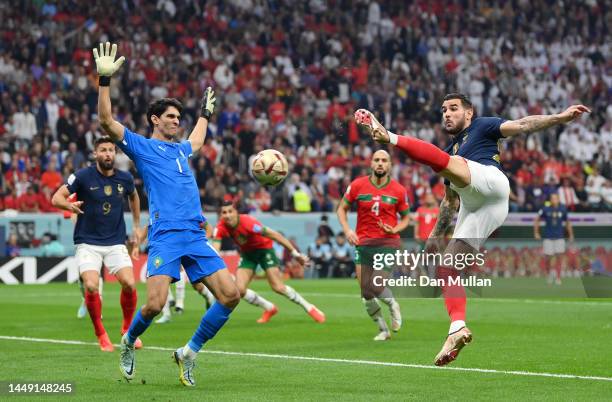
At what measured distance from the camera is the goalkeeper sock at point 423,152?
968cm

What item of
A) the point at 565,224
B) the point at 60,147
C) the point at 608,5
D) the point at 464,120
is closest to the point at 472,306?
the point at 565,224

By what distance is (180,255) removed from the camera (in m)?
10.1

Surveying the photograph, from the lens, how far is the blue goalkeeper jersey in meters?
10.2

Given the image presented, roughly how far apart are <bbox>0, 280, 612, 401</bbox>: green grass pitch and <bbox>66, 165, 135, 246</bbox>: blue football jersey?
1361 millimetres

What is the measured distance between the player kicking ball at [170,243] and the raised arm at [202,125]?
1.58 feet

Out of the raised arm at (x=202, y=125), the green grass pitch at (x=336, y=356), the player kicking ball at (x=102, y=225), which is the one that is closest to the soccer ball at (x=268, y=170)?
the raised arm at (x=202, y=125)

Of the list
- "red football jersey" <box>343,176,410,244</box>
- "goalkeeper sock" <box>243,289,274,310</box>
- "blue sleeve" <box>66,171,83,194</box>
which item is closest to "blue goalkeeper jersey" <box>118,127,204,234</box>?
"blue sleeve" <box>66,171,83,194</box>

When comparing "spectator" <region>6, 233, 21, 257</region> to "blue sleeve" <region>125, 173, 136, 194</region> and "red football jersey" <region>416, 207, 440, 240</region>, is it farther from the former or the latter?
"blue sleeve" <region>125, 173, 136, 194</region>

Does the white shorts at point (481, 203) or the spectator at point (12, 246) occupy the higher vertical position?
the white shorts at point (481, 203)

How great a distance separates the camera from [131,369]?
406 inches

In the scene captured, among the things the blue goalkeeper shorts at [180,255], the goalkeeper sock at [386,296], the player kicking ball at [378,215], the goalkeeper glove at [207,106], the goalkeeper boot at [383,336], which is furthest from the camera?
the player kicking ball at [378,215]

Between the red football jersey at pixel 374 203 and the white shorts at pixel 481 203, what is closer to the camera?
the white shorts at pixel 481 203

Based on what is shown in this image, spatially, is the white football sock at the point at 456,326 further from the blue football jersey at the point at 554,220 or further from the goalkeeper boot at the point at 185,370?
the blue football jersey at the point at 554,220

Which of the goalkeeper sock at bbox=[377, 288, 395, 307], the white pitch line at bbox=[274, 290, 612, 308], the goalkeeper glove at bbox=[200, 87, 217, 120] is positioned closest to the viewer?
the goalkeeper glove at bbox=[200, 87, 217, 120]
